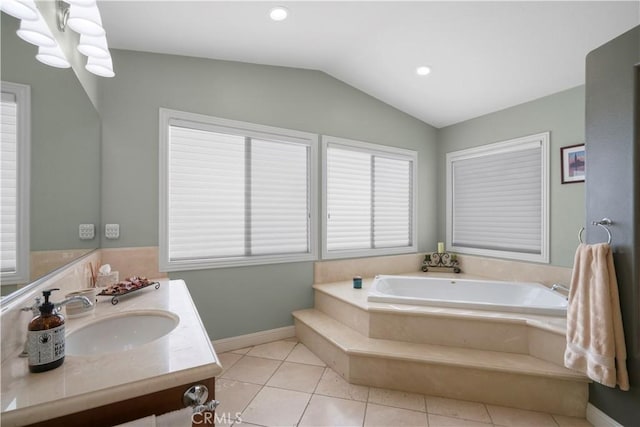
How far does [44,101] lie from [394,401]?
2.48 meters

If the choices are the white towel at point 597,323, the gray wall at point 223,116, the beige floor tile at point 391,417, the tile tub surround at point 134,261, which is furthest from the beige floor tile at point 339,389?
the tile tub surround at point 134,261

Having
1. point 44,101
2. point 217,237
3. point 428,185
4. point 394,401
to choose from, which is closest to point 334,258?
point 217,237

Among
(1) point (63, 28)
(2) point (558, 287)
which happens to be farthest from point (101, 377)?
(2) point (558, 287)

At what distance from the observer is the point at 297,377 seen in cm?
228

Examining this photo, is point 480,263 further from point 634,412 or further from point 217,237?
point 217,237

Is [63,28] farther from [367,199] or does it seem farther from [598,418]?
[598,418]

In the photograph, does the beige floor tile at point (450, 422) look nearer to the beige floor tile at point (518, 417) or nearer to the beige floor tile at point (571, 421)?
the beige floor tile at point (518, 417)

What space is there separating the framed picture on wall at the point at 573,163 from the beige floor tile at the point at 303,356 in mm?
2867

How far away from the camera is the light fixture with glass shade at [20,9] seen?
0.86m

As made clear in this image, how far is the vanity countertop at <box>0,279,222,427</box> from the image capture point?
0.69 meters

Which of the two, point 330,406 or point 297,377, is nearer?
point 330,406

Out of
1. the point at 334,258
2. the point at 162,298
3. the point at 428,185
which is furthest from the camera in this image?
the point at 428,185

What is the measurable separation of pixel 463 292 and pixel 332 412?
1966 mm

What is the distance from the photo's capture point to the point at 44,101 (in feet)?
3.66
